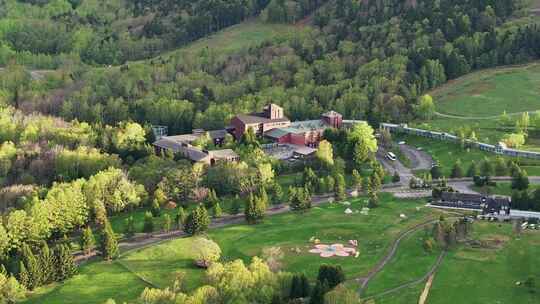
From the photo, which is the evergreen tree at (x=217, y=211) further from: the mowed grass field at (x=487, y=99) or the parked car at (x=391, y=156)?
the mowed grass field at (x=487, y=99)

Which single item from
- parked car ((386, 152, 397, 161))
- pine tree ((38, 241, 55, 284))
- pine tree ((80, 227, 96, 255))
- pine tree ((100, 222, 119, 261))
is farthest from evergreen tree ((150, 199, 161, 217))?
parked car ((386, 152, 397, 161))

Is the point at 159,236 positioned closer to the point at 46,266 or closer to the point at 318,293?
the point at 46,266

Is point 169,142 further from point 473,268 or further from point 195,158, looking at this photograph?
point 473,268

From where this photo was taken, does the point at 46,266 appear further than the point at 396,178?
No

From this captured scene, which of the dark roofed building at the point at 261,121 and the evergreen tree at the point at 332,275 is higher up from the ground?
the dark roofed building at the point at 261,121

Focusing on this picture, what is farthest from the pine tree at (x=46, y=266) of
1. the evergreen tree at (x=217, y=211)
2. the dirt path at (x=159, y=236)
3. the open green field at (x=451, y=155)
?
the open green field at (x=451, y=155)

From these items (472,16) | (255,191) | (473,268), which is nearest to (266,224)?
(255,191)

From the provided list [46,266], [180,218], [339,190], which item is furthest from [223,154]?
[46,266]
